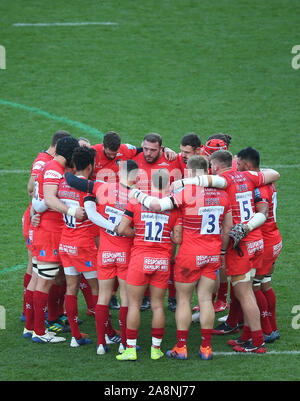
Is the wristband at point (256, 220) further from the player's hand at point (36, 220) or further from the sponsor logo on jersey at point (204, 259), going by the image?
the player's hand at point (36, 220)

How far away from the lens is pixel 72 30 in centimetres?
2164

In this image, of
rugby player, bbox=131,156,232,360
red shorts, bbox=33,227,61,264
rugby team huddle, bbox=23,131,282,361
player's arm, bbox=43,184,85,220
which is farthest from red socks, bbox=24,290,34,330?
rugby player, bbox=131,156,232,360

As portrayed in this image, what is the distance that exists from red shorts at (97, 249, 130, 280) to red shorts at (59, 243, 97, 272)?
0.20 metres

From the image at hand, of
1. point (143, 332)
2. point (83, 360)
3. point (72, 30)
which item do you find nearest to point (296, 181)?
point (143, 332)

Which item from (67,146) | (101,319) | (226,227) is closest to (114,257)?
(101,319)

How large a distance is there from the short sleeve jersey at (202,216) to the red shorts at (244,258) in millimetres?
273

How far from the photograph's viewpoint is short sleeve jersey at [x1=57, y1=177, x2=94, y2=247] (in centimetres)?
Answer: 761

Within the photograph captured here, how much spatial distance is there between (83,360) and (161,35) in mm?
15628

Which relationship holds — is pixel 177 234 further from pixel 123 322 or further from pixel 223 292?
pixel 223 292

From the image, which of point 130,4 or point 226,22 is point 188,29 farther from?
point 130,4

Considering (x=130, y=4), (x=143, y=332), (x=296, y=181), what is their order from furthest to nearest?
1. (x=130, y=4)
2. (x=296, y=181)
3. (x=143, y=332)

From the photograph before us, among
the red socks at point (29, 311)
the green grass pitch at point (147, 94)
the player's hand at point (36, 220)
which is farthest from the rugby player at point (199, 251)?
the red socks at point (29, 311)

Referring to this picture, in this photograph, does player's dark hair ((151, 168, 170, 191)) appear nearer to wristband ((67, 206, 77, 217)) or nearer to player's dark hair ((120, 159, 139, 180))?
player's dark hair ((120, 159, 139, 180))

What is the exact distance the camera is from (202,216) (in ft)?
23.7
